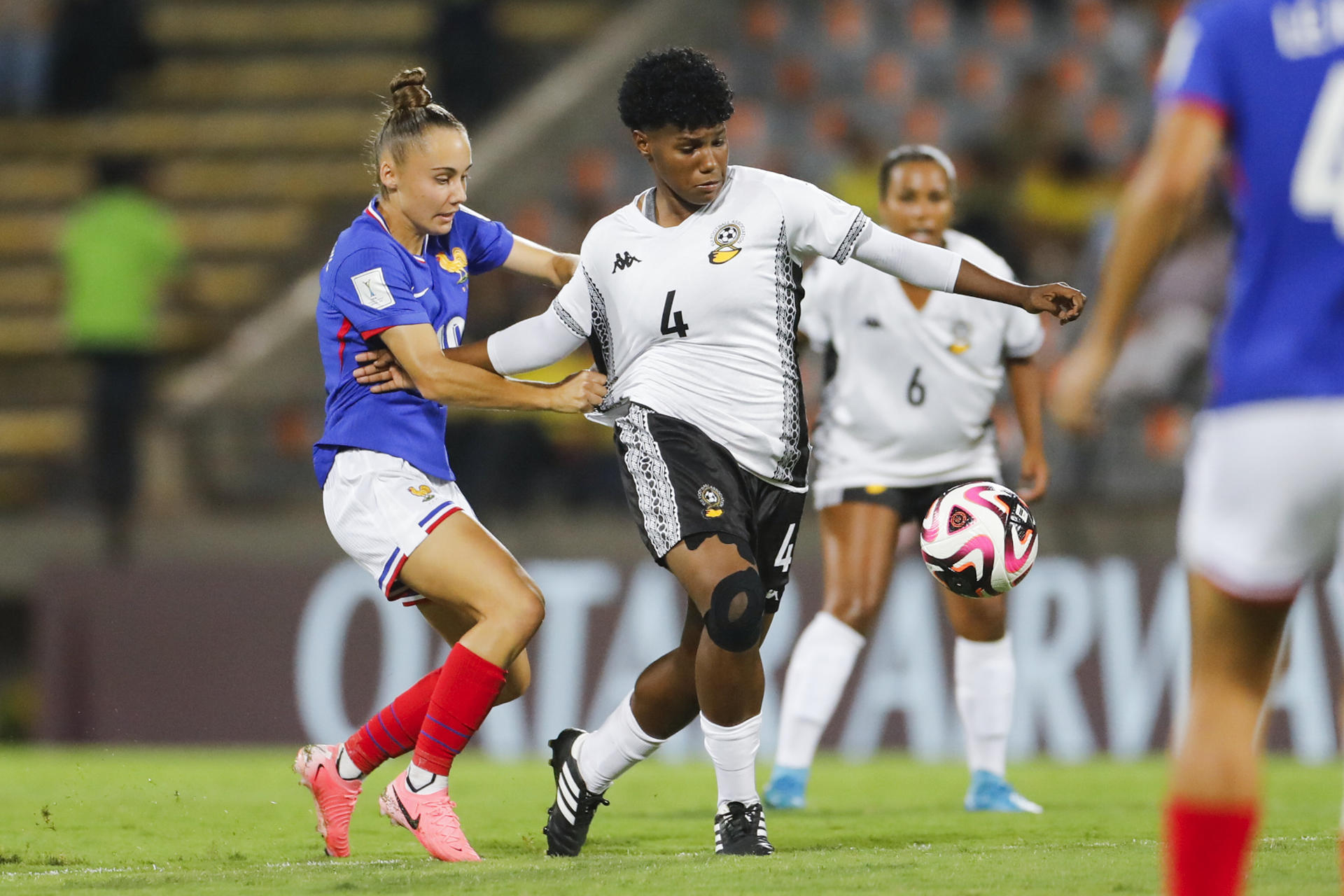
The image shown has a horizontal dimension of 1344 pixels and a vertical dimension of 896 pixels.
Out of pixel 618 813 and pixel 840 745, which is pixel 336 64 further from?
pixel 618 813

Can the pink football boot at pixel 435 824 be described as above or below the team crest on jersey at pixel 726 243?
below

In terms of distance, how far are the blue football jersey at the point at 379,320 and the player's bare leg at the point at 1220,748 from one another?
8.87 ft

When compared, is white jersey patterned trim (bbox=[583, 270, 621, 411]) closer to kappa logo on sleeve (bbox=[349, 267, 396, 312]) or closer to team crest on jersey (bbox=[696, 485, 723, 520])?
team crest on jersey (bbox=[696, 485, 723, 520])

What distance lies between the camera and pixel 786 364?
17.0ft

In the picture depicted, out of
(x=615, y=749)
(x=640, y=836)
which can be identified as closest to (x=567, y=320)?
(x=615, y=749)

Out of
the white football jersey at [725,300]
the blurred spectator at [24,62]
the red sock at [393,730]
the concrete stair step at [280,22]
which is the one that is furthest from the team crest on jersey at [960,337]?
the blurred spectator at [24,62]

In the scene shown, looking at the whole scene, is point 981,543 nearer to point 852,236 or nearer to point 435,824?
point 852,236

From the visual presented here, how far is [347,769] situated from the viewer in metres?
5.40

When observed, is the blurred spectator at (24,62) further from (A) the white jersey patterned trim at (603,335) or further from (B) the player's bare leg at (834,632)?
(A) the white jersey patterned trim at (603,335)

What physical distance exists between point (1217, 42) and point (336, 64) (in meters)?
13.9

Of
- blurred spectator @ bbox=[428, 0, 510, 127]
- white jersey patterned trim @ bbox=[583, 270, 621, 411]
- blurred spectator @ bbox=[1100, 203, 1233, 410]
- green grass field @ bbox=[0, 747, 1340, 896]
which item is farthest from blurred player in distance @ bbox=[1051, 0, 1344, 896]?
blurred spectator @ bbox=[428, 0, 510, 127]

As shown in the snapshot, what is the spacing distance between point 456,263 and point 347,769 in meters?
1.56

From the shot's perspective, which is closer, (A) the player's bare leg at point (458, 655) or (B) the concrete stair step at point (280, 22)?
(A) the player's bare leg at point (458, 655)

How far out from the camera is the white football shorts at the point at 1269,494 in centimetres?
287
